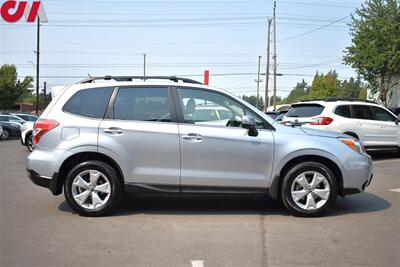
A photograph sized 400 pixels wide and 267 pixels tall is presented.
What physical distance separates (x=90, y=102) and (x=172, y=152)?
1340mm

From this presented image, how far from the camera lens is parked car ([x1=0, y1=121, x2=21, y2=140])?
949 inches

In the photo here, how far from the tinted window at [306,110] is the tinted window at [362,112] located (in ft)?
3.39

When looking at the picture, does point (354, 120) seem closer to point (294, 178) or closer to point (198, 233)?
point (294, 178)

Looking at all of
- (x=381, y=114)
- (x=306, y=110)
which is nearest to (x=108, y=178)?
(x=306, y=110)

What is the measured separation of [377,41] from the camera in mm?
33875

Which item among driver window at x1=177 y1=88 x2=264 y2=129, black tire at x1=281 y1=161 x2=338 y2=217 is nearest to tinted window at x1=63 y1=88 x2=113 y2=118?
driver window at x1=177 y1=88 x2=264 y2=129

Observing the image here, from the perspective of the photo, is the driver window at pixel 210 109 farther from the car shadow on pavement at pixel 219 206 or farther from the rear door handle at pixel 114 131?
the car shadow on pavement at pixel 219 206

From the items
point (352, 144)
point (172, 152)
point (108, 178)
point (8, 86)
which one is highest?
point (8, 86)

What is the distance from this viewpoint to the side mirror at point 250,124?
5953 millimetres

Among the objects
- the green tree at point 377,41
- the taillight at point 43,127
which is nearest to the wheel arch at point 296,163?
the taillight at point 43,127

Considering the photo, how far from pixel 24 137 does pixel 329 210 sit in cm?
1267

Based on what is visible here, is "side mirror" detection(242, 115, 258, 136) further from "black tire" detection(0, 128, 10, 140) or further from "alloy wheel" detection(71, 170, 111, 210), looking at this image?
"black tire" detection(0, 128, 10, 140)

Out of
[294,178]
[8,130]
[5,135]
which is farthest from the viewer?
[8,130]

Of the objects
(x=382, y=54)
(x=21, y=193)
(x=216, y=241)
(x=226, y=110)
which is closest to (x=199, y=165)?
(x=226, y=110)
